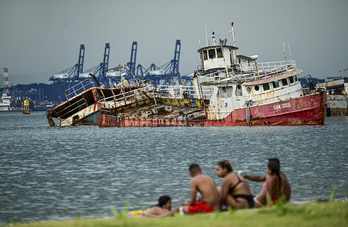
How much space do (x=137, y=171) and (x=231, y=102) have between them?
67.4 feet

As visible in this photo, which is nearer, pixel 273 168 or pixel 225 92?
pixel 273 168

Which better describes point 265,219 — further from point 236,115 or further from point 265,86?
point 236,115

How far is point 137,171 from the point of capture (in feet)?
56.2

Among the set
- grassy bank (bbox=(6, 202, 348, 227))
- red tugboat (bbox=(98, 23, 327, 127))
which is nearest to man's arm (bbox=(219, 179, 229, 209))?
grassy bank (bbox=(6, 202, 348, 227))

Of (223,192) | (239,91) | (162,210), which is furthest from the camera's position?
(239,91)

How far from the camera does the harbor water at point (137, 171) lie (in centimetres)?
1142

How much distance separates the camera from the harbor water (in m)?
11.4

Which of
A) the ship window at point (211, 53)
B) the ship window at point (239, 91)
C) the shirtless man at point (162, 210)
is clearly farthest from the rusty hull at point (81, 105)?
the shirtless man at point (162, 210)

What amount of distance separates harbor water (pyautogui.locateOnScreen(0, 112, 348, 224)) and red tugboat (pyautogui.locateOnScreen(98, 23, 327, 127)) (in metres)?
4.39

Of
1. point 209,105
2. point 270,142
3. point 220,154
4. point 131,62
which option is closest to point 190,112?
point 209,105

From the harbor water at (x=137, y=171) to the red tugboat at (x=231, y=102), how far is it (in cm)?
439

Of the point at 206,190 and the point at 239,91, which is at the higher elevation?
the point at 239,91

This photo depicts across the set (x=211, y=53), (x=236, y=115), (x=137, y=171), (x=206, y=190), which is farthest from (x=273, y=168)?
(x=211, y=53)

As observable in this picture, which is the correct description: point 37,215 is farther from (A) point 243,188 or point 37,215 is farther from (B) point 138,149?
(B) point 138,149
